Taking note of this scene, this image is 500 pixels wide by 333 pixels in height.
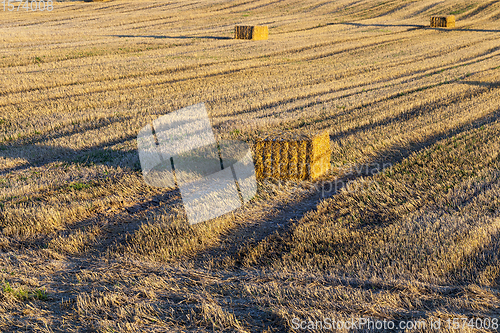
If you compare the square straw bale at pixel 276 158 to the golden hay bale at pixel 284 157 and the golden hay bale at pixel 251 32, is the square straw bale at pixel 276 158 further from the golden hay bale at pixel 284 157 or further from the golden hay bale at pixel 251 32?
the golden hay bale at pixel 251 32

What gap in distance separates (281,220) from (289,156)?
1420 mm

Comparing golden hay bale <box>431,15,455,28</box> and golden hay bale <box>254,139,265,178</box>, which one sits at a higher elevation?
golden hay bale <box>431,15,455,28</box>

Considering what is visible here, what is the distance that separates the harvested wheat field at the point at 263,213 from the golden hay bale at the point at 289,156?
199 mm

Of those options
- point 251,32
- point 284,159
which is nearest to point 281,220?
point 284,159

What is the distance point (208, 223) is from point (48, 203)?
7.59 feet

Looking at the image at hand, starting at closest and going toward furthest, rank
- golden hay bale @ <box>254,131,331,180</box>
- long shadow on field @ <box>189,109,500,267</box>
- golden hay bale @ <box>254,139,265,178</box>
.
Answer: long shadow on field @ <box>189,109,500,267</box> → golden hay bale @ <box>254,131,331,180</box> → golden hay bale @ <box>254,139,265,178</box>

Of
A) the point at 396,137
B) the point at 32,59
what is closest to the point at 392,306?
the point at 396,137

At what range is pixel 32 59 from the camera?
19922mm

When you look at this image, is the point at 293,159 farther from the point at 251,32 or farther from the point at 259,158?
the point at 251,32

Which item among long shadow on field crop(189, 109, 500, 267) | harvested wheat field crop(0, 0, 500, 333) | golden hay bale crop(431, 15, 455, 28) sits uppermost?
golden hay bale crop(431, 15, 455, 28)

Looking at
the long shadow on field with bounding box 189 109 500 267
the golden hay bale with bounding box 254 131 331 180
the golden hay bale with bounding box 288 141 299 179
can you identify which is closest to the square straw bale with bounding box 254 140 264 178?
the golden hay bale with bounding box 254 131 331 180

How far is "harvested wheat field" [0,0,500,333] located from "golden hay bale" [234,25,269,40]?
10.3 m

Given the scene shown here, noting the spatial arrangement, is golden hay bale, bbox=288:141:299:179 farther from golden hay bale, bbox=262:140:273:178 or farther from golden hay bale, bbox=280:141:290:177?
golden hay bale, bbox=262:140:273:178

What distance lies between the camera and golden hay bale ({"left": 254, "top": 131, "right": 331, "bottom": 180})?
717 centimetres
